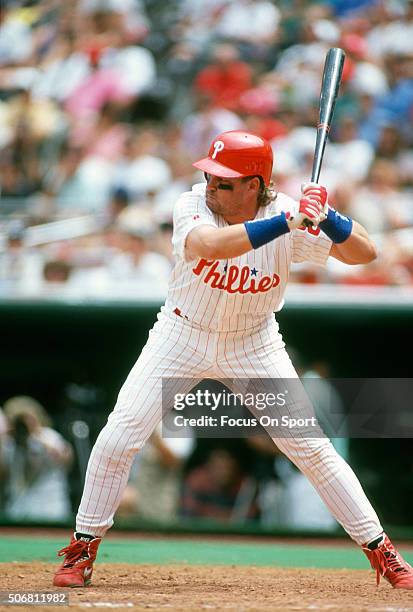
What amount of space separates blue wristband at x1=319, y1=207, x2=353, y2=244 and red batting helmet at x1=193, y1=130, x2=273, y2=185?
321mm

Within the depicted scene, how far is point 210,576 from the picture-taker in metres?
4.23

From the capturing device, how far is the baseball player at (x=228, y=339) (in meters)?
3.55

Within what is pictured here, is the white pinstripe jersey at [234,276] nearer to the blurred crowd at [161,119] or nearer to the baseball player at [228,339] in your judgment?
the baseball player at [228,339]

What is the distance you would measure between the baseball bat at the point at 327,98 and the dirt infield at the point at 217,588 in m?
1.53

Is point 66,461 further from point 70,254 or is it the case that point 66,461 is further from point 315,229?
point 315,229

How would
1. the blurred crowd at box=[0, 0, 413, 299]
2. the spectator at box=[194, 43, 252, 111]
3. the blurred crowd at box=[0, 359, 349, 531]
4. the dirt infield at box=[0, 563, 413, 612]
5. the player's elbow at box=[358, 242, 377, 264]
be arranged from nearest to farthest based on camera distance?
the dirt infield at box=[0, 563, 413, 612], the player's elbow at box=[358, 242, 377, 264], the blurred crowd at box=[0, 359, 349, 531], the blurred crowd at box=[0, 0, 413, 299], the spectator at box=[194, 43, 252, 111]

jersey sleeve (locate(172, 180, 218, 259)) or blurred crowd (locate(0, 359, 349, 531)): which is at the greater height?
jersey sleeve (locate(172, 180, 218, 259))

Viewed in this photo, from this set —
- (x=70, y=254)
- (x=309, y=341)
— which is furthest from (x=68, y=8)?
(x=309, y=341)

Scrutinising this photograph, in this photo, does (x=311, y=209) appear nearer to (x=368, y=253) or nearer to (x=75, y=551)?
(x=368, y=253)

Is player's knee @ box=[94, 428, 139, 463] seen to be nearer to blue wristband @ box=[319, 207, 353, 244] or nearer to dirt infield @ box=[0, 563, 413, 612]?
dirt infield @ box=[0, 563, 413, 612]

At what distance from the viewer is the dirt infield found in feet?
10.4

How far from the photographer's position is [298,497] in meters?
6.60

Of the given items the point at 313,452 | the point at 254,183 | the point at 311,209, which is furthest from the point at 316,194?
the point at 313,452

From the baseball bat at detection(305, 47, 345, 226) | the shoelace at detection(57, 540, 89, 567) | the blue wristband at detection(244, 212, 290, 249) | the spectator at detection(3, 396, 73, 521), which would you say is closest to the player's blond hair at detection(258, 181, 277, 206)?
the baseball bat at detection(305, 47, 345, 226)
